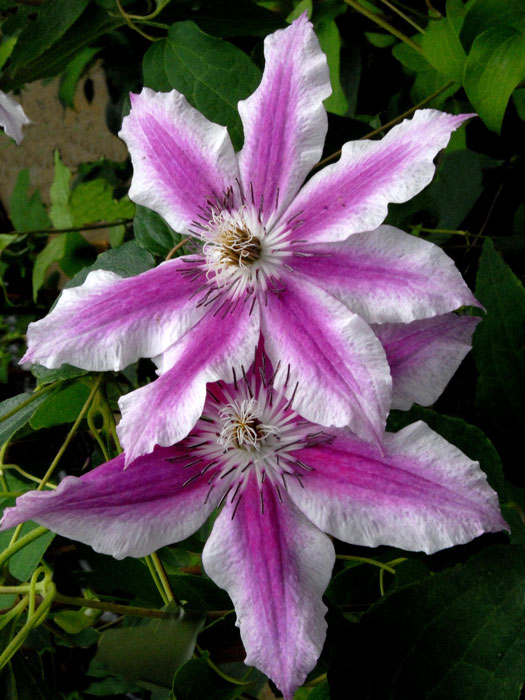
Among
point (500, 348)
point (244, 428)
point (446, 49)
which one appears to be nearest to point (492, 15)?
point (446, 49)

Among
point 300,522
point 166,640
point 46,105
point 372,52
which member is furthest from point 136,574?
point 46,105

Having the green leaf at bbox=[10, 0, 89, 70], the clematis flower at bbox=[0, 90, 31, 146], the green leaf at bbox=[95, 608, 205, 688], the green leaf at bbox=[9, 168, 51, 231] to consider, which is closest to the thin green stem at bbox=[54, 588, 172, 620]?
the green leaf at bbox=[95, 608, 205, 688]

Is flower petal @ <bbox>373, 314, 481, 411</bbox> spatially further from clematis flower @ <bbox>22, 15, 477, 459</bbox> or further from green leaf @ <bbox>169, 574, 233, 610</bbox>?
green leaf @ <bbox>169, 574, 233, 610</bbox>

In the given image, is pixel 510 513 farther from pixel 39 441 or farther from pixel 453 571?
pixel 39 441

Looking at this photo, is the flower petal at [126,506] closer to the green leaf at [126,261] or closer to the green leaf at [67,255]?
the green leaf at [126,261]

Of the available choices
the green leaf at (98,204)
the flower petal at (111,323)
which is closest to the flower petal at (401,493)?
the flower petal at (111,323)
